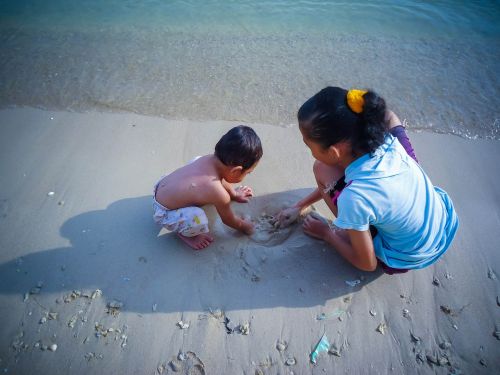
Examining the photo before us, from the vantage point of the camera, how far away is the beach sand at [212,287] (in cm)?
158

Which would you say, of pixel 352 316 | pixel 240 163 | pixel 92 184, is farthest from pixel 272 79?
pixel 352 316

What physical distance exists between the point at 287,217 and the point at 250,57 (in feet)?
8.48

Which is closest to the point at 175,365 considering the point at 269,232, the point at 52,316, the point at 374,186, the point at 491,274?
the point at 52,316

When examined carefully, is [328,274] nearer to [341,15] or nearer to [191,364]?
[191,364]

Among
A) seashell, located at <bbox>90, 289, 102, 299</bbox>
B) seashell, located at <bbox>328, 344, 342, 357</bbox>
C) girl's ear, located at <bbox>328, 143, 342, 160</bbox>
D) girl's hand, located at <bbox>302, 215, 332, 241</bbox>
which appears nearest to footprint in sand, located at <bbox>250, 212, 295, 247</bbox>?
girl's hand, located at <bbox>302, 215, 332, 241</bbox>

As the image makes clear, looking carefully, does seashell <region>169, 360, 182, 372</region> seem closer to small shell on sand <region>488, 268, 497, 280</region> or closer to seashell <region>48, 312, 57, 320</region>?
seashell <region>48, 312, 57, 320</region>

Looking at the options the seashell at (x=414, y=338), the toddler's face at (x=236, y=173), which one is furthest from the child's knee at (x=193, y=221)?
the seashell at (x=414, y=338)

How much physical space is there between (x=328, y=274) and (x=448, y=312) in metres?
0.67

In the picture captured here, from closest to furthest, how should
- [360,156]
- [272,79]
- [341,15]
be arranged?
[360,156] < [272,79] < [341,15]

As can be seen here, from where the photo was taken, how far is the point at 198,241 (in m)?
2.03

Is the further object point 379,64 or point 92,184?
point 379,64

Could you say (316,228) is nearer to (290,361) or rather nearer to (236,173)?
(236,173)

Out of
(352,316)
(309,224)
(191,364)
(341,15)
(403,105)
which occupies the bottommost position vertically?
(191,364)

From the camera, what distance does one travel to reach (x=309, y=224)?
202cm
